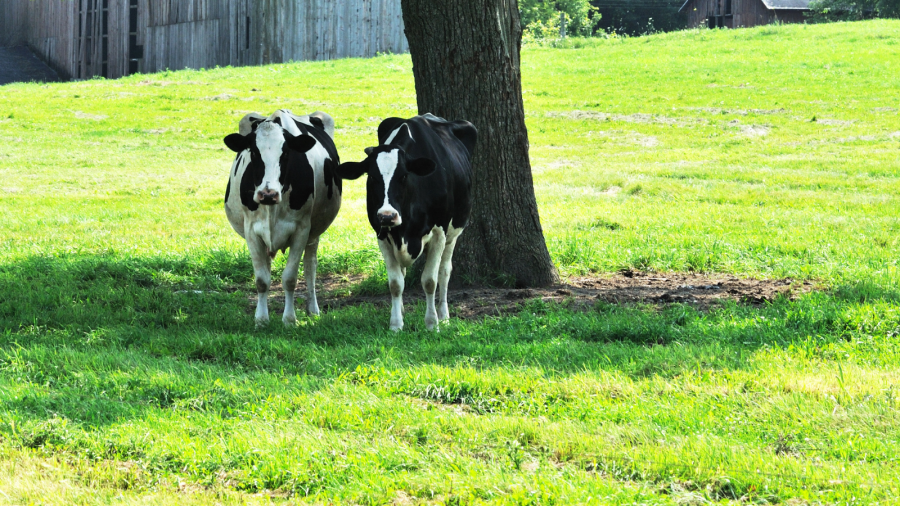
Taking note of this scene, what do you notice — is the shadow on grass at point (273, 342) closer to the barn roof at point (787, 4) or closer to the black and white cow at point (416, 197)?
the black and white cow at point (416, 197)

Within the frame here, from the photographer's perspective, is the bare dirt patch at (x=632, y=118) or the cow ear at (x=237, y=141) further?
the bare dirt patch at (x=632, y=118)

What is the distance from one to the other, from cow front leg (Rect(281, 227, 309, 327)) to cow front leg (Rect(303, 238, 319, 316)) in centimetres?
34

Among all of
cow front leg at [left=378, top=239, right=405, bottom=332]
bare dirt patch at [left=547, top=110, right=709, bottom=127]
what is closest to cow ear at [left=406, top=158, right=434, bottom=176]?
cow front leg at [left=378, top=239, right=405, bottom=332]

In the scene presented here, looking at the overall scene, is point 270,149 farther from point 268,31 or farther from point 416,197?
point 268,31

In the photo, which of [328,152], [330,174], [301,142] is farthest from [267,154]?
[328,152]

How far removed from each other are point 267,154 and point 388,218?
1.28 meters

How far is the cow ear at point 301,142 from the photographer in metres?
7.02

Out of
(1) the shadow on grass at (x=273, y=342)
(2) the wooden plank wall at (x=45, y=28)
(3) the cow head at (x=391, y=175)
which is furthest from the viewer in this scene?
(2) the wooden plank wall at (x=45, y=28)

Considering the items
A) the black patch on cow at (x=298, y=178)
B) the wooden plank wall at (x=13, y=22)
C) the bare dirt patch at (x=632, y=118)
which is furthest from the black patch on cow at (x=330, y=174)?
the wooden plank wall at (x=13, y=22)

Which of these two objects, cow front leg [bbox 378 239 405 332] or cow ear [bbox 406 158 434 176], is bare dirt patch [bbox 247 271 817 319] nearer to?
cow front leg [bbox 378 239 405 332]

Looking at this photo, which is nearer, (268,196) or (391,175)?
(391,175)

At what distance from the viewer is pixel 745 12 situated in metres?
61.7

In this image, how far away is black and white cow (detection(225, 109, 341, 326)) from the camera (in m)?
7.03

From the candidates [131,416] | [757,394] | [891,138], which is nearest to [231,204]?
[131,416]
